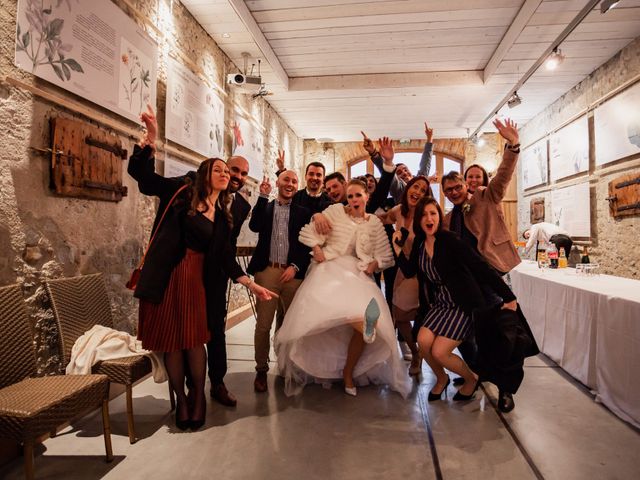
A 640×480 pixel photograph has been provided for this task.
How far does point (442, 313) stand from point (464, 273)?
1.13ft

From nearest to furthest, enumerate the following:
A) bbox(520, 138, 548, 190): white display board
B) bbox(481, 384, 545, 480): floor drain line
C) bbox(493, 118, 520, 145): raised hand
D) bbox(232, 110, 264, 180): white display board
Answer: bbox(481, 384, 545, 480): floor drain line, bbox(493, 118, 520, 145): raised hand, bbox(232, 110, 264, 180): white display board, bbox(520, 138, 548, 190): white display board

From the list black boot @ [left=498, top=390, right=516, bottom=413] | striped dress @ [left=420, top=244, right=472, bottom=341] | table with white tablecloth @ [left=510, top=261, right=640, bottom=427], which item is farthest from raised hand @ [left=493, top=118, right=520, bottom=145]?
black boot @ [left=498, top=390, right=516, bottom=413]

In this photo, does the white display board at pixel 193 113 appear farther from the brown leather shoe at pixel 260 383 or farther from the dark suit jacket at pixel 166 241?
the brown leather shoe at pixel 260 383

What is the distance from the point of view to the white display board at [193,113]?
3.74 m

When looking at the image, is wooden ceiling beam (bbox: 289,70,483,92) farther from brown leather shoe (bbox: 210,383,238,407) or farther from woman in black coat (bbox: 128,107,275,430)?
brown leather shoe (bbox: 210,383,238,407)

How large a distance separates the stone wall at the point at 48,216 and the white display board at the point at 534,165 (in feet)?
21.5

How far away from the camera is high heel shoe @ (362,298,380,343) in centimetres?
242

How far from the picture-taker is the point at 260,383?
294 centimetres

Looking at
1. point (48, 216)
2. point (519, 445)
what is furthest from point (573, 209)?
point (48, 216)

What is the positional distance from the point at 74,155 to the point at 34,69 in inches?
20.5

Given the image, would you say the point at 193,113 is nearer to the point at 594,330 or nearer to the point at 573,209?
the point at 594,330

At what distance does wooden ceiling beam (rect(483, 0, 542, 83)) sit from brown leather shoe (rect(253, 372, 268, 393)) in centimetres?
429

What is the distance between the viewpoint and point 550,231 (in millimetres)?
5926

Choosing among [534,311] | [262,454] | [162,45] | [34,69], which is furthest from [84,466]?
[534,311]
